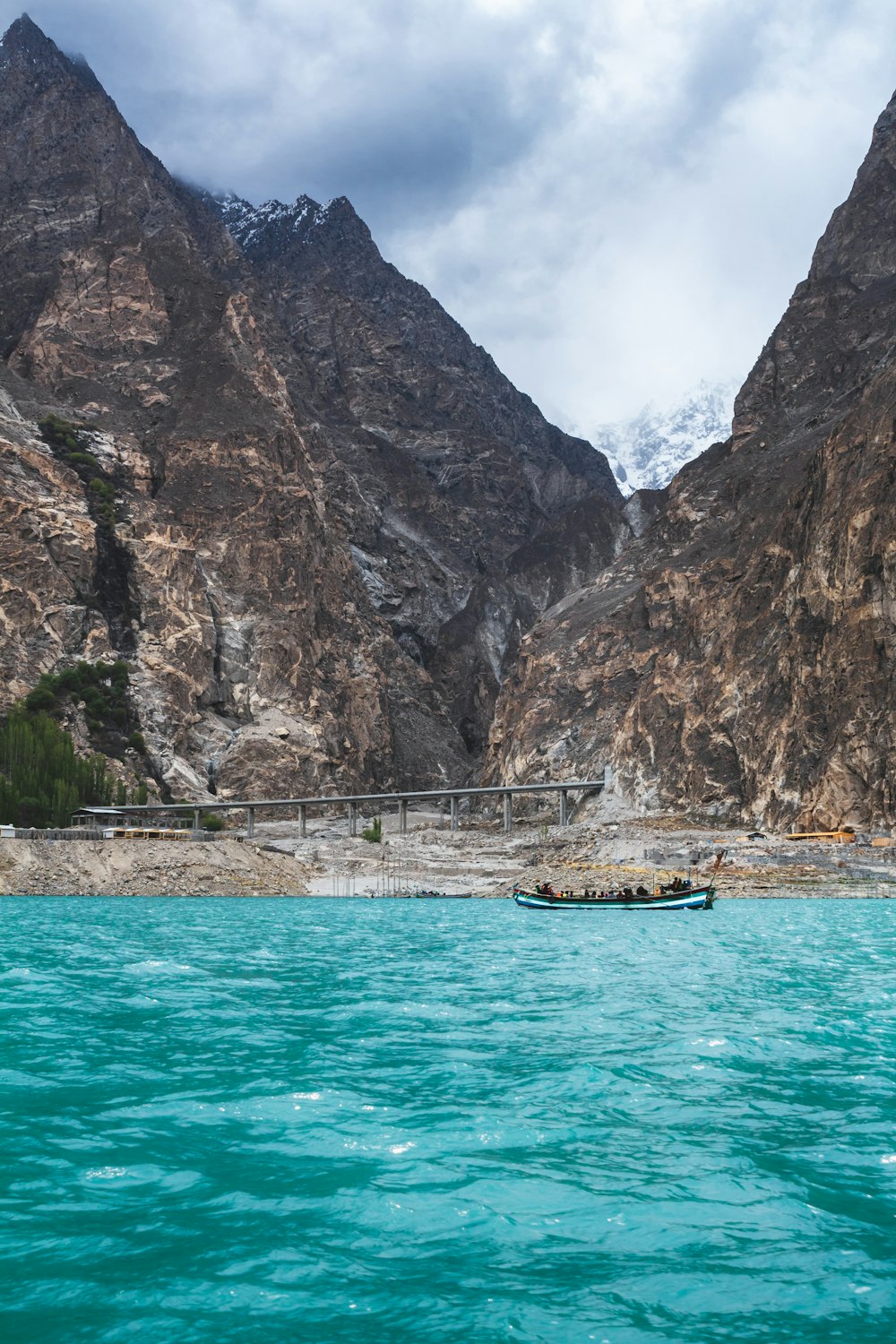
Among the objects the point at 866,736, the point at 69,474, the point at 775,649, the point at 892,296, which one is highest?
the point at 892,296

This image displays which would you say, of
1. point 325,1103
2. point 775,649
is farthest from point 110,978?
point 775,649

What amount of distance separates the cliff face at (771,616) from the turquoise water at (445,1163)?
80.9m

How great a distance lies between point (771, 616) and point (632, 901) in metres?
64.2

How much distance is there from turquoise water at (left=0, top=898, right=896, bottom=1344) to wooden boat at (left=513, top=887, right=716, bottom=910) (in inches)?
1577

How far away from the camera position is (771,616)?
407 ft

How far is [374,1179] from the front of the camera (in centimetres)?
1211

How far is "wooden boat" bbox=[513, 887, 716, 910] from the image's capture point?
224 feet

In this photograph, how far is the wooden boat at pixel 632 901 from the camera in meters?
68.1

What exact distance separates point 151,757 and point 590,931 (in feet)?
362

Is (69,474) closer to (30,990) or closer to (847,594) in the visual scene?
(847,594)

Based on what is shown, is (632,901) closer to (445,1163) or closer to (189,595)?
(445,1163)

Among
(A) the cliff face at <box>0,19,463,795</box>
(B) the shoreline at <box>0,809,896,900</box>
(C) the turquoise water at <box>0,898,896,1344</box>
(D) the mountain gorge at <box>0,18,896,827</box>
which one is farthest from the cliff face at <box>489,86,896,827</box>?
(C) the turquoise water at <box>0,898,896,1344</box>

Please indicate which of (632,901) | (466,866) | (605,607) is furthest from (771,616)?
(632,901)

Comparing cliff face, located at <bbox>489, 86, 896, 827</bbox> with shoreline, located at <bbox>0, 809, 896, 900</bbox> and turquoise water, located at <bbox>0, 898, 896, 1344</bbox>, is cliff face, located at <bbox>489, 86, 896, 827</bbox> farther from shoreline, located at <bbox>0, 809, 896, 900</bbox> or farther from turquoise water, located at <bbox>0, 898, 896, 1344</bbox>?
turquoise water, located at <bbox>0, 898, 896, 1344</bbox>
